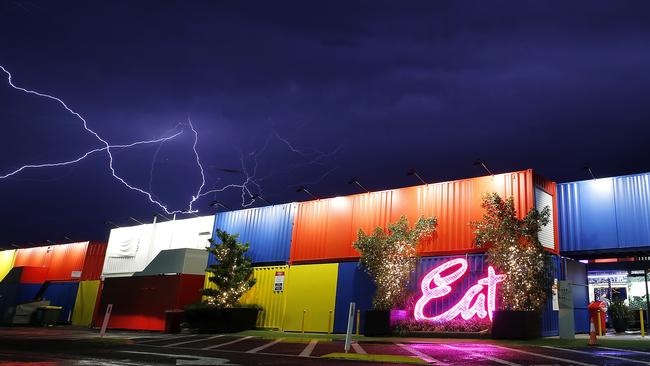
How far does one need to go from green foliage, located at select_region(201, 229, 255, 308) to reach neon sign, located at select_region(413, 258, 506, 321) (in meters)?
9.13

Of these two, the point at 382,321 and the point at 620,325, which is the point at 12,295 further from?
the point at 620,325

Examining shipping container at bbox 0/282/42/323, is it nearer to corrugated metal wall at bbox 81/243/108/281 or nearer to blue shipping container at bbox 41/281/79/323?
blue shipping container at bbox 41/281/79/323

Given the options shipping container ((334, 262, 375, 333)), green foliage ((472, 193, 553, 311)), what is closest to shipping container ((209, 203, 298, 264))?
shipping container ((334, 262, 375, 333))

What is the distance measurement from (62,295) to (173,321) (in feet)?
60.7

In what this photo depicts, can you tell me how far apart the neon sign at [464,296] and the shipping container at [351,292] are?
261cm

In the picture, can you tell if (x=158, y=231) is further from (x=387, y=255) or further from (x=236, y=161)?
(x=236, y=161)

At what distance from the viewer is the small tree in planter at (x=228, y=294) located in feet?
72.2

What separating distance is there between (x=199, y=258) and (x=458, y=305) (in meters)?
15.4

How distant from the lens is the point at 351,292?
2112 cm

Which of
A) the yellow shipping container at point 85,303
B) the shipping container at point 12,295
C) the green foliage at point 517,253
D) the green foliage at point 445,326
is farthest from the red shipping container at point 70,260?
the green foliage at point 517,253

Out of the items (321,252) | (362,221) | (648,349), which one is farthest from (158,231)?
(648,349)

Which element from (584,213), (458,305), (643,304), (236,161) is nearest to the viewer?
(458,305)

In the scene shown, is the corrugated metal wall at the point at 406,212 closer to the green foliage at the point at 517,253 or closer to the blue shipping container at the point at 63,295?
the green foliage at the point at 517,253

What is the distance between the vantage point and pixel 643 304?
2434cm
